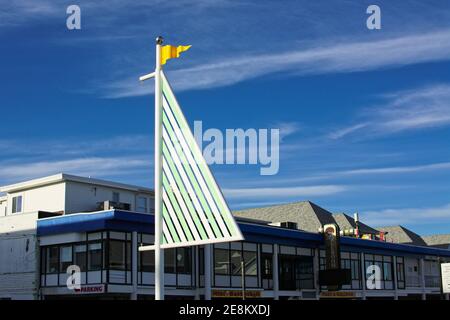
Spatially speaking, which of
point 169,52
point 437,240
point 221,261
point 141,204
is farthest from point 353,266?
point 437,240

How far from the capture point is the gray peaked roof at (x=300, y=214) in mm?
68125

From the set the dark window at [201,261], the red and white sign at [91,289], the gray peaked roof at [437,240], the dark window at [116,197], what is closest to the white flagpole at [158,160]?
the red and white sign at [91,289]

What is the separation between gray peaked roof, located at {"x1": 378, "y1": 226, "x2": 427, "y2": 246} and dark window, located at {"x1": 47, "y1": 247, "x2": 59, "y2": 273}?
174ft

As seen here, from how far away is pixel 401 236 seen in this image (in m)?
83.6

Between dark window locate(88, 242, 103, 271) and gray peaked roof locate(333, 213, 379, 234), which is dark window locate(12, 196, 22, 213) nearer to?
dark window locate(88, 242, 103, 271)

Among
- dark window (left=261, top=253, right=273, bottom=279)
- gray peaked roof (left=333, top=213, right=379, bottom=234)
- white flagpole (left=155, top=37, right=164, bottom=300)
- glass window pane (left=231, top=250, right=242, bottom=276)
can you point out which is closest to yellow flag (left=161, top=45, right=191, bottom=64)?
white flagpole (left=155, top=37, right=164, bottom=300)

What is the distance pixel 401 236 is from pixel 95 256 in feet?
179

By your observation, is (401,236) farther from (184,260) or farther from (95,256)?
(95,256)

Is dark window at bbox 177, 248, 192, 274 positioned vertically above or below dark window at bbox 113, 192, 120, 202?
below

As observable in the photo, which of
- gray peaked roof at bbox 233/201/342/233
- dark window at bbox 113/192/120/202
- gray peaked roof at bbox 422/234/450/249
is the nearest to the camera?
dark window at bbox 113/192/120/202

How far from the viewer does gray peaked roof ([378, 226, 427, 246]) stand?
82.9 m

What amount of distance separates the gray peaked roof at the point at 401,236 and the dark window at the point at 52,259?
53.0m
